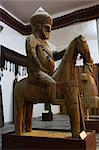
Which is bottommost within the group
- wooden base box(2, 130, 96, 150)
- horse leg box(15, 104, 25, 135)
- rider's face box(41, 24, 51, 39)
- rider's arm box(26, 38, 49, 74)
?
wooden base box(2, 130, 96, 150)

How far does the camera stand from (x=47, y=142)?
1497 mm

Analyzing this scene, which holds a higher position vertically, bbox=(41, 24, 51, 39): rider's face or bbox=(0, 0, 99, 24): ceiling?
bbox=(0, 0, 99, 24): ceiling

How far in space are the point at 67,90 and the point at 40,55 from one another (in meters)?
0.31

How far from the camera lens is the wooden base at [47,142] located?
55.7 inches

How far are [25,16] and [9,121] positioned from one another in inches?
85.8

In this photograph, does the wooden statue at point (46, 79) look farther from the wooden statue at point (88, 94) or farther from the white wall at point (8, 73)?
the white wall at point (8, 73)

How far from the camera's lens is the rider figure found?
1525 millimetres

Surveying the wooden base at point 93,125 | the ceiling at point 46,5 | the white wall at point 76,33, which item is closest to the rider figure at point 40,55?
the wooden base at point 93,125

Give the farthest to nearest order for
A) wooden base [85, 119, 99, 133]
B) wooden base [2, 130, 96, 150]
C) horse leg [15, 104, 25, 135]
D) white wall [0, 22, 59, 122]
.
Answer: white wall [0, 22, 59, 122] < wooden base [85, 119, 99, 133] < horse leg [15, 104, 25, 135] < wooden base [2, 130, 96, 150]

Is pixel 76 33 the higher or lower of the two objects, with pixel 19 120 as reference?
higher

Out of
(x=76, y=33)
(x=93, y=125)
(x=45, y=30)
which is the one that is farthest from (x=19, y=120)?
(x=76, y=33)

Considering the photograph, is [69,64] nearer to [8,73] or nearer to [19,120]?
[19,120]

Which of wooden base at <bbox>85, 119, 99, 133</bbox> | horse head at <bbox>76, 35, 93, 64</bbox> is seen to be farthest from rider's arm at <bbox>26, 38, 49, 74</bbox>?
wooden base at <bbox>85, 119, 99, 133</bbox>

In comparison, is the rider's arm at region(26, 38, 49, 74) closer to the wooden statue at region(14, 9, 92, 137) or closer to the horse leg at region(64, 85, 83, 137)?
the wooden statue at region(14, 9, 92, 137)
